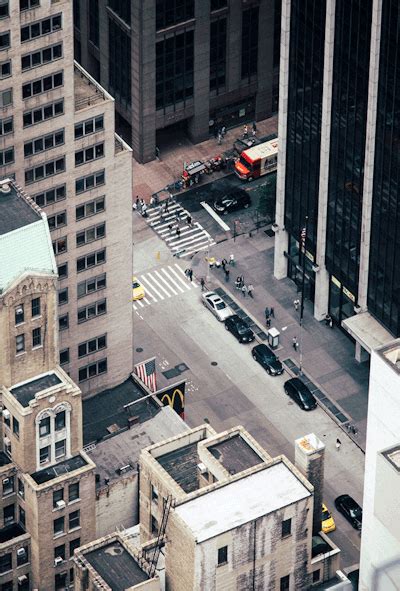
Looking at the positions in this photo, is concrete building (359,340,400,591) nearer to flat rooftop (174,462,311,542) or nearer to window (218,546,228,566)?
flat rooftop (174,462,311,542)

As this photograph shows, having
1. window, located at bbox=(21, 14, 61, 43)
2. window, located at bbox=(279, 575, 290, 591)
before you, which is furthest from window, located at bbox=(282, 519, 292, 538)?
window, located at bbox=(21, 14, 61, 43)

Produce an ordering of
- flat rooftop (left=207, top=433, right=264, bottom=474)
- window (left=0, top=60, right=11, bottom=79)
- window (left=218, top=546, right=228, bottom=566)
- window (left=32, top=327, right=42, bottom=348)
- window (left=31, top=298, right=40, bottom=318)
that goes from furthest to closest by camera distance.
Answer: window (left=32, top=327, right=42, bottom=348) → window (left=0, top=60, right=11, bottom=79) → window (left=31, top=298, right=40, bottom=318) → flat rooftop (left=207, top=433, right=264, bottom=474) → window (left=218, top=546, right=228, bottom=566)

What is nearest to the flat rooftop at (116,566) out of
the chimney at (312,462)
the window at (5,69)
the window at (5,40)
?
the chimney at (312,462)

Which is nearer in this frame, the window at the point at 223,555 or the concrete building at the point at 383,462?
the concrete building at the point at 383,462

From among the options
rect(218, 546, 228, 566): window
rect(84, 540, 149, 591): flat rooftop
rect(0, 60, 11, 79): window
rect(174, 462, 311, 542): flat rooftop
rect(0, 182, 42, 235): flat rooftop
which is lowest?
rect(218, 546, 228, 566): window

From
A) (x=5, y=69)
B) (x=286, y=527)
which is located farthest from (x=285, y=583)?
(x=5, y=69)

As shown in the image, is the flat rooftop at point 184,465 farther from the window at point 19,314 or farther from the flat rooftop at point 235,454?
the window at point 19,314
